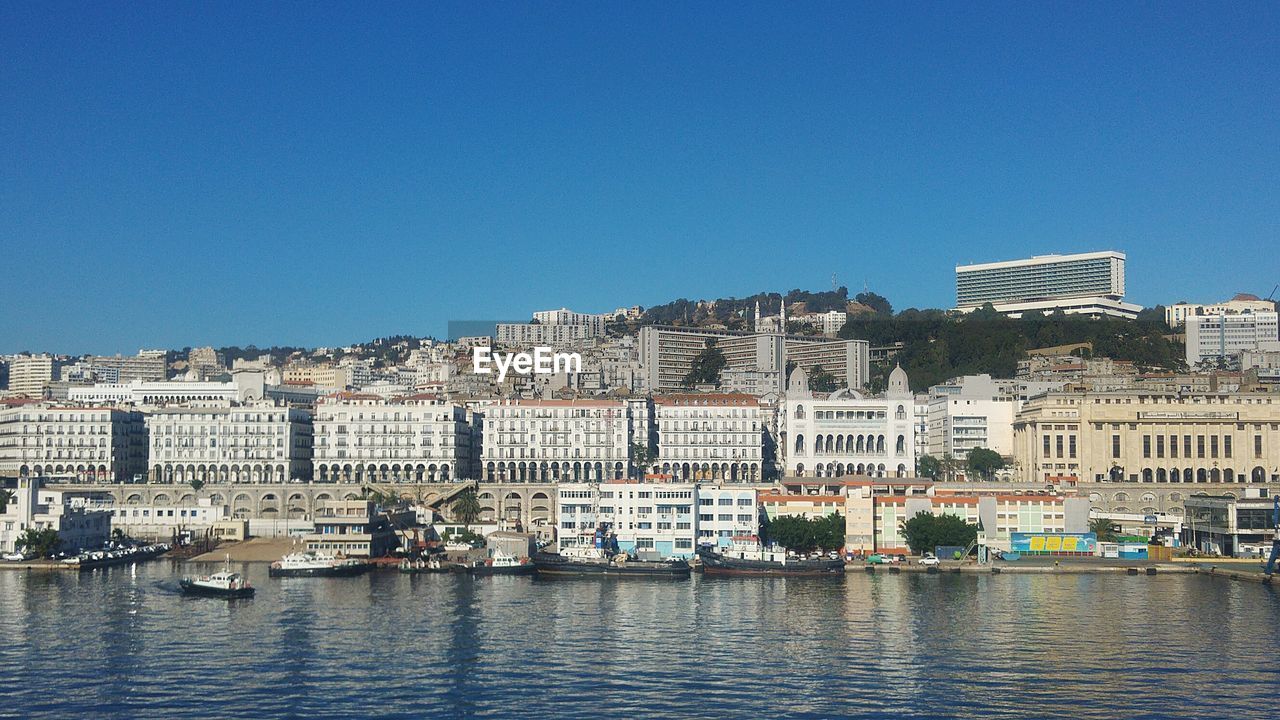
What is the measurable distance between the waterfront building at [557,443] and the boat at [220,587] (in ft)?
148

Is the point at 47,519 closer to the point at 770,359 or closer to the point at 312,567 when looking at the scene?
the point at 312,567

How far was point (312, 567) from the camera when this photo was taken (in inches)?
3164

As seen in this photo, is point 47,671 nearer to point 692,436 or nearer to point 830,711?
point 830,711

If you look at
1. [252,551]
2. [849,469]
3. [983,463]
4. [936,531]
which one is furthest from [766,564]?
[983,463]

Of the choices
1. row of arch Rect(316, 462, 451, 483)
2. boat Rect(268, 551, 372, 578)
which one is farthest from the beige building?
boat Rect(268, 551, 372, 578)

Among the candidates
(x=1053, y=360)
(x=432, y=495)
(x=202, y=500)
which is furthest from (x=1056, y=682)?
(x=1053, y=360)

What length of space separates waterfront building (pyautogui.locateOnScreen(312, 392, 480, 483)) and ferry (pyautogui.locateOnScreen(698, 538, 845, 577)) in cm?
3717

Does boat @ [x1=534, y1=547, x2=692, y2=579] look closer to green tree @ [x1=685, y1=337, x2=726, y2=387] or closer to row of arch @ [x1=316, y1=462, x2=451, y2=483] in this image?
row of arch @ [x1=316, y1=462, x2=451, y2=483]

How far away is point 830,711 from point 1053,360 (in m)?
124

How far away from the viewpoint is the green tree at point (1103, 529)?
298 ft

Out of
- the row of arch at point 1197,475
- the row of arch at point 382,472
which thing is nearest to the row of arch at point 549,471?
the row of arch at point 382,472

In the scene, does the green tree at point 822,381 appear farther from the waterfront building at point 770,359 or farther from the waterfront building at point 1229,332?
the waterfront building at point 1229,332

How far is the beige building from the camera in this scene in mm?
110188

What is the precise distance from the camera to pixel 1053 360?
15750 centimetres
